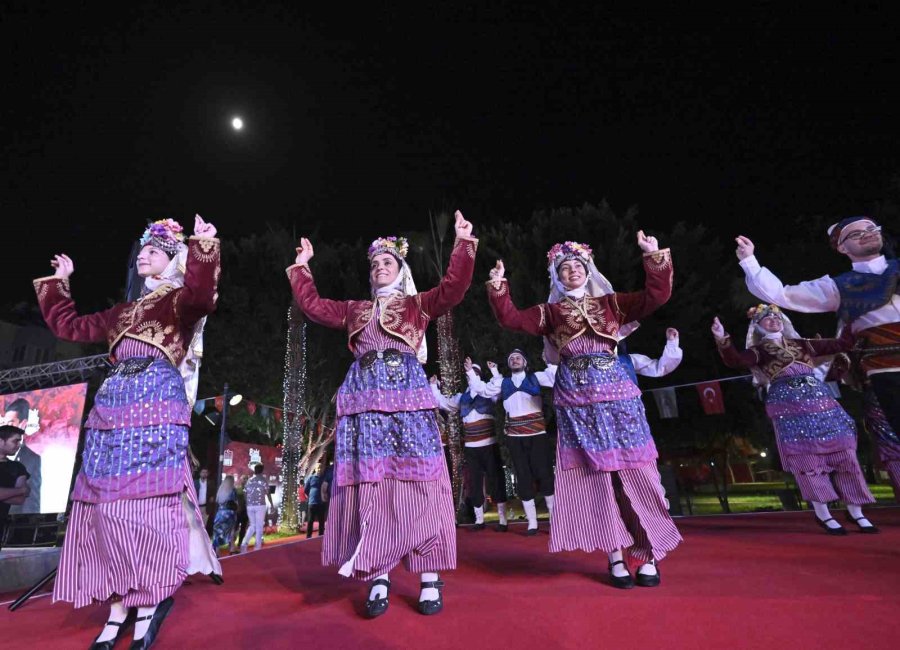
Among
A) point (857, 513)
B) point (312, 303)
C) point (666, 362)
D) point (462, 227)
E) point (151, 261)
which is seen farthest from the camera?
point (857, 513)

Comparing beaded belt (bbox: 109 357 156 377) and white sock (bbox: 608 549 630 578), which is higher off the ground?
beaded belt (bbox: 109 357 156 377)

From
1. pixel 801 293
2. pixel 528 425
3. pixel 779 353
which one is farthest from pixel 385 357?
pixel 779 353

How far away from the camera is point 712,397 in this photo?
338 inches

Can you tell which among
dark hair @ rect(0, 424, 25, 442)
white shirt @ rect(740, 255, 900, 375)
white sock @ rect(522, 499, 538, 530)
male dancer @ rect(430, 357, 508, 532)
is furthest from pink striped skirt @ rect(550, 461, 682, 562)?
dark hair @ rect(0, 424, 25, 442)

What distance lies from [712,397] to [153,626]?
27.9 ft

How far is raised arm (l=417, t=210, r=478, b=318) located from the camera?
9.51 feet

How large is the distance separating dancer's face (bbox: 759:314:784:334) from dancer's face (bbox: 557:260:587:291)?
2.61m

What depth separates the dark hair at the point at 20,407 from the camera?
1139cm

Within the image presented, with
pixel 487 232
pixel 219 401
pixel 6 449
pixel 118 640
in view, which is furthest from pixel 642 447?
pixel 487 232

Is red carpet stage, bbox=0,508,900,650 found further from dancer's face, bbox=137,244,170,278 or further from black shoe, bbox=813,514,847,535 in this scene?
dancer's face, bbox=137,244,170,278

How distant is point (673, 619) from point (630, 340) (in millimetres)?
9567

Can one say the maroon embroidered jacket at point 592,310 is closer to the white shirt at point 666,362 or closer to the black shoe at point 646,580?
the white shirt at point 666,362

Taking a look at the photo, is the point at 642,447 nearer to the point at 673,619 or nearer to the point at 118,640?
the point at 673,619

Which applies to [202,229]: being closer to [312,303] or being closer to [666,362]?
[312,303]
